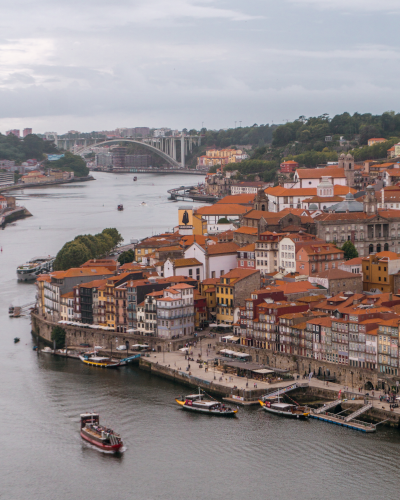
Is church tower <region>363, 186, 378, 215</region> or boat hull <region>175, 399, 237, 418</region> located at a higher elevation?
church tower <region>363, 186, 378, 215</region>

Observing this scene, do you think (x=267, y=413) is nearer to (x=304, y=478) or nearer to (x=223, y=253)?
(x=304, y=478)

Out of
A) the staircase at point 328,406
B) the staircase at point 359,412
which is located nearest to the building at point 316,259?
the staircase at point 328,406

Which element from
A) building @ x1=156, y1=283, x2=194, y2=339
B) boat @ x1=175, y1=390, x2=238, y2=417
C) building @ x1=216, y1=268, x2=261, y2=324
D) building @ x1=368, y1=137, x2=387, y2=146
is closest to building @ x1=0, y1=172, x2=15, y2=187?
building @ x1=368, y1=137, x2=387, y2=146

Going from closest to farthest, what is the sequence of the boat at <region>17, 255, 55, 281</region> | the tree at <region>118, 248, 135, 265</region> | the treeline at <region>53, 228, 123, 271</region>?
the treeline at <region>53, 228, 123, 271</region> < the tree at <region>118, 248, 135, 265</region> < the boat at <region>17, 255, 55, 281</region>

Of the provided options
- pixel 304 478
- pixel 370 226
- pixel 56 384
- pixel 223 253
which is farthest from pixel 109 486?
pixel 370 226

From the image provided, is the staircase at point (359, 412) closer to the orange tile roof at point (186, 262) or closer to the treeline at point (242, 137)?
the orange tile roof at point (186, 262)

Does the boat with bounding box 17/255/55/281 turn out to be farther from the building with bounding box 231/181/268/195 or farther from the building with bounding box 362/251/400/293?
the building with bounding box 231/181/268/195
